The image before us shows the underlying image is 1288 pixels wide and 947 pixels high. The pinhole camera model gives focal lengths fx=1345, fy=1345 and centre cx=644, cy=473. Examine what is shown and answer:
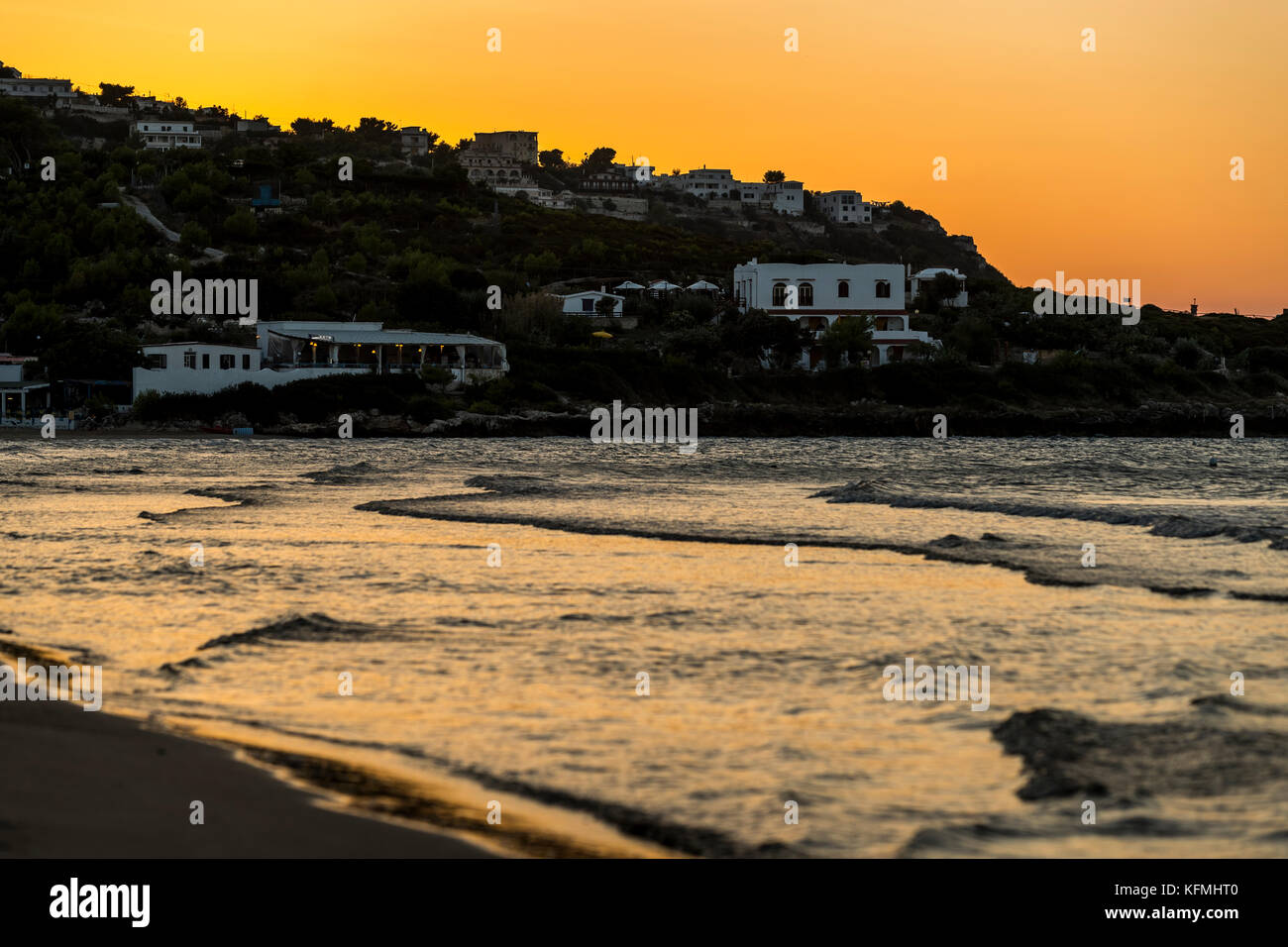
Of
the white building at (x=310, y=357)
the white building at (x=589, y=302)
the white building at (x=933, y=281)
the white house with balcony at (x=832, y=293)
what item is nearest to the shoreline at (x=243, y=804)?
the white building at (x=310, y=357)

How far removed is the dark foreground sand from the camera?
7.18 meters

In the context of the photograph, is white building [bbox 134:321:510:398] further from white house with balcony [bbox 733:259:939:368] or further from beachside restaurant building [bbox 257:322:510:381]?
white house with balcony [bbox 733:259:939:368]

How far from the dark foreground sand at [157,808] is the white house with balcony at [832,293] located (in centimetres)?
8345

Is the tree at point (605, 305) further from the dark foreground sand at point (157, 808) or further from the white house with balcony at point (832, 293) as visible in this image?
the dark foreground sand at point (157, 808)

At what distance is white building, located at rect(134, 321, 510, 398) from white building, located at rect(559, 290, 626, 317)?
16924 mm

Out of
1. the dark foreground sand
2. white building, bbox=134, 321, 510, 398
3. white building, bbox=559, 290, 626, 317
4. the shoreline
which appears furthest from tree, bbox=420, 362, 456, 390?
the dark foreground sand

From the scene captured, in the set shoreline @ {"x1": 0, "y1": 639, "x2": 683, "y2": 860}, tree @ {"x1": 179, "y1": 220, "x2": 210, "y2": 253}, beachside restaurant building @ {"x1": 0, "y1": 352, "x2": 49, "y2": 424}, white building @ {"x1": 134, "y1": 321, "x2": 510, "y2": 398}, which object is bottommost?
shoreline @ {"x1": 0, "y1": 639, "x2": 683, "y2": 860}

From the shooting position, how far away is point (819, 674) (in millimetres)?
11828

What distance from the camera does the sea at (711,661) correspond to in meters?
Answer: 8.05

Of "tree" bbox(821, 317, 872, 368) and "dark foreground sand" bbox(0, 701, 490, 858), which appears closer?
"dark foreground sand" bbox(0, 701, 490, 858)

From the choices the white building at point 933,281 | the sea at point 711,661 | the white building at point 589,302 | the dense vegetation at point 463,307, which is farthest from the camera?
the white building at point 933,281

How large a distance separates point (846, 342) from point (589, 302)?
2001 centimetres

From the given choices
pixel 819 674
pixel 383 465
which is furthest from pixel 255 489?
pixel 819 674

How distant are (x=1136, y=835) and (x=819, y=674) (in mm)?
4383
